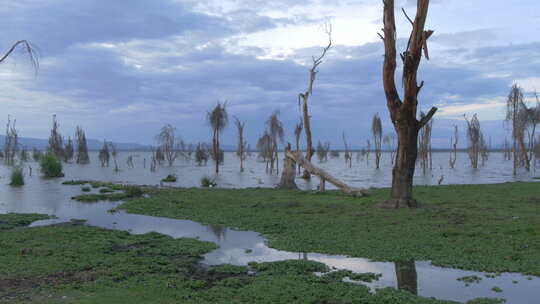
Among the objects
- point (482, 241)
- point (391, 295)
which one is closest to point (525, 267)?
point (482, 241)

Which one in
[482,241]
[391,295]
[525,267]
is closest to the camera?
[391,295]

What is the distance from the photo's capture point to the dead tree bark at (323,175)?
2031 centimetres

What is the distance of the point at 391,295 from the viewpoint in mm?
6469

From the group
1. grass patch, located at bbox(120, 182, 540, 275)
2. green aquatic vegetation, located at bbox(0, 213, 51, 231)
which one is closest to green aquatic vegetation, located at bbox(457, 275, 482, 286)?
grass patch, located at bbox(120, 182, 540, 275)

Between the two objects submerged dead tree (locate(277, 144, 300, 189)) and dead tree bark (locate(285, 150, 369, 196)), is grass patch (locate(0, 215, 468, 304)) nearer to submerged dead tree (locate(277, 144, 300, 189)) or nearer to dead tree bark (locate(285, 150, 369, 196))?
dead tree bark (locate(285, 150, 369, 196))

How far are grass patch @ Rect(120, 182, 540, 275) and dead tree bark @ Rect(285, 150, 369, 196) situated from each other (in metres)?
0.64

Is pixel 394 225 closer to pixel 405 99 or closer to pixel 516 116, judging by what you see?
pixel 405 99

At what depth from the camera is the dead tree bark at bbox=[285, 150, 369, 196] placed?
2031 cm

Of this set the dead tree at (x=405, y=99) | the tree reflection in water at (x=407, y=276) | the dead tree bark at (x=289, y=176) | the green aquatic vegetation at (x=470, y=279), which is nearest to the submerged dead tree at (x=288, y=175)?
the dead tree bark at (x=289, y=176)

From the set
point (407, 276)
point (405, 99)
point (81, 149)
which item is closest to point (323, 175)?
point (405, 99)

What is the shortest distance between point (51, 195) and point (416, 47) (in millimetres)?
18337

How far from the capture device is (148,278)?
752cm

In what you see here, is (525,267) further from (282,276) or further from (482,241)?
(282,276)

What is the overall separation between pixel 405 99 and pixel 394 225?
4.17 m
